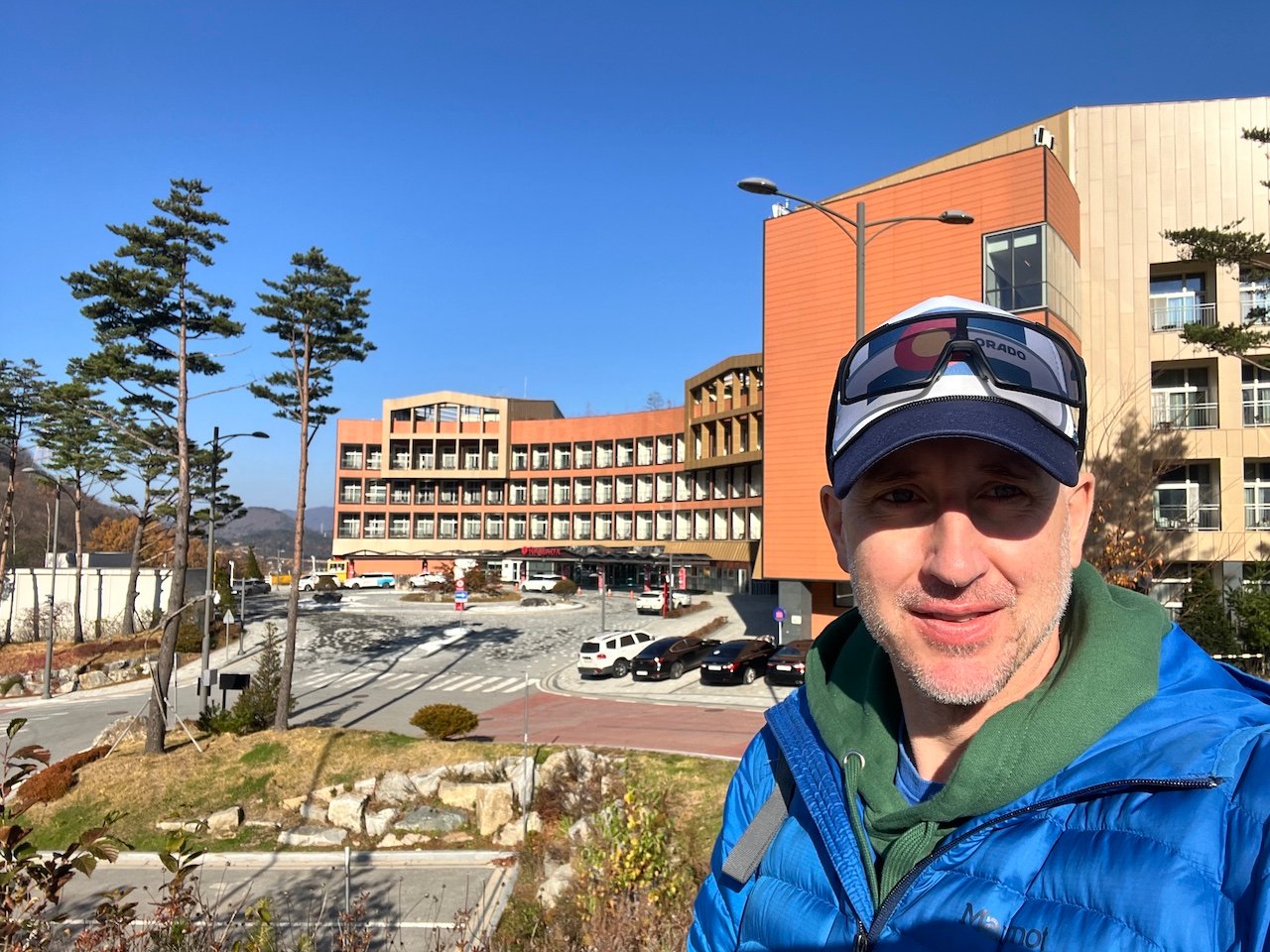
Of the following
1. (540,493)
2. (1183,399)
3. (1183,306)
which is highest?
(1183,306)

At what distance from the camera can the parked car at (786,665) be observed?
25.5 meters

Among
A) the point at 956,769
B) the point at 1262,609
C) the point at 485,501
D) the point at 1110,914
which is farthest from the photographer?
the point at 485,501

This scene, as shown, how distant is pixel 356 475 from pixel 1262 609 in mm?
68510

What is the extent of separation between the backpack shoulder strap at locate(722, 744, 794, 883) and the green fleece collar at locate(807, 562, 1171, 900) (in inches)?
7.3

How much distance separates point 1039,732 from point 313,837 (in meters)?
15.4

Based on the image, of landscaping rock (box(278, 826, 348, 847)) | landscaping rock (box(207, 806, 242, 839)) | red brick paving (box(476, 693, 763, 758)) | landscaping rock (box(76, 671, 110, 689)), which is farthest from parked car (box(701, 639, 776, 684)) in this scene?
landscaping rock (box(76, 671, 110, 689))

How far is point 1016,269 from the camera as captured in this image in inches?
953

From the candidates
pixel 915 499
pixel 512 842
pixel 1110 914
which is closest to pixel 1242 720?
pixel 1110 914

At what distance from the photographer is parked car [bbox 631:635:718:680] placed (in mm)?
28688

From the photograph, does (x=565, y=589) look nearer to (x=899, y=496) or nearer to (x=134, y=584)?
(x=134, y=584)

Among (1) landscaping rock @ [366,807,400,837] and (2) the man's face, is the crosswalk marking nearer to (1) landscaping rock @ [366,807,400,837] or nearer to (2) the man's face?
(1) landscaping rock @ [366,807,400,837]

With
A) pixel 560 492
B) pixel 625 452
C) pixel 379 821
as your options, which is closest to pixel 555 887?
pixel 379 821

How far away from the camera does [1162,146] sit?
26.4m

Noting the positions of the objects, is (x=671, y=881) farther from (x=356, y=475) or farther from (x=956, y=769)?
(x=356, y=475)
